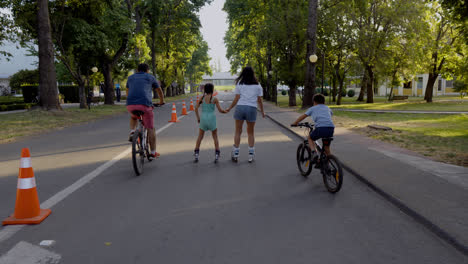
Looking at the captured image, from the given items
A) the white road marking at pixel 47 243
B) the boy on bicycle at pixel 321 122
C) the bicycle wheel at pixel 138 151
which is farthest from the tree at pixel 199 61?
the white road marking at pixel 47 243

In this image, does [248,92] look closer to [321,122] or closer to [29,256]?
[321,122]

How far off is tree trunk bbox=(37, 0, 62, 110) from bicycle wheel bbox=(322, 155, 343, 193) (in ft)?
61.0

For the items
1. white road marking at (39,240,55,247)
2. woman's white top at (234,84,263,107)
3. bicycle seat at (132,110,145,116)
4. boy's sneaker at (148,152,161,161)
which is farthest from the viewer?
boy's sneaker at (148,152,161,161)

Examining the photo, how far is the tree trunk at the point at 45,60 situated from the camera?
20000 mm

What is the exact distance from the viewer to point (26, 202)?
170 inches

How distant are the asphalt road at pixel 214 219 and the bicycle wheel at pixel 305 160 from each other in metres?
0.15

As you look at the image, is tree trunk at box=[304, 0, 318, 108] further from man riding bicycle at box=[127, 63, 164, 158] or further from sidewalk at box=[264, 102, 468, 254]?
man riding bicycle at box=[127, 63, 164, 158]

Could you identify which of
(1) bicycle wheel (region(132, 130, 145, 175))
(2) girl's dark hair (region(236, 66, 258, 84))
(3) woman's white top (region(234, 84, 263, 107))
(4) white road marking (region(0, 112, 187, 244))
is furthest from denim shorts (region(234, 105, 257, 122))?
(4) white road marking (region(0, 112, 187, 244))

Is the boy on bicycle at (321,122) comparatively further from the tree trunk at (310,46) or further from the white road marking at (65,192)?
the tree trunk at (310,46)

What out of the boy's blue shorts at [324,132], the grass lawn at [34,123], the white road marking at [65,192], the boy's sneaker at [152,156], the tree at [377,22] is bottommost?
the white road marking at [65,192]

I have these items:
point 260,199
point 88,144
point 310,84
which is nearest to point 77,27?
point 310,84

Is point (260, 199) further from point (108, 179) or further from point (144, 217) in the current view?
point (108, 179)

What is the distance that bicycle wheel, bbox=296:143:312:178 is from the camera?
6.38 m

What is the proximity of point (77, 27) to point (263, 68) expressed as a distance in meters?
28.0
